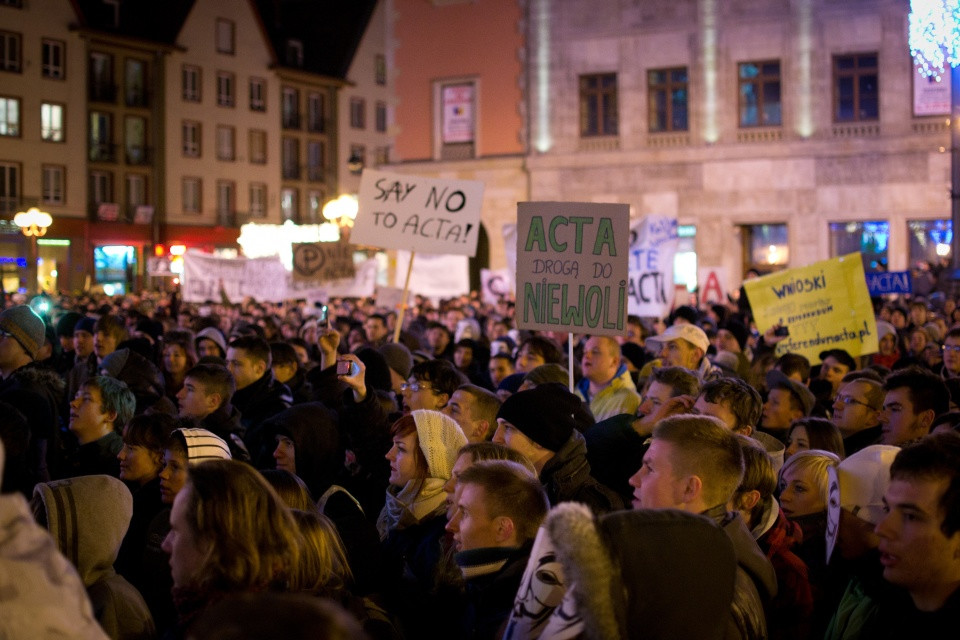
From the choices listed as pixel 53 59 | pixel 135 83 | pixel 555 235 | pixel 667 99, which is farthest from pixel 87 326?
pixel 135 83

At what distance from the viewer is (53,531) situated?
11.6ft

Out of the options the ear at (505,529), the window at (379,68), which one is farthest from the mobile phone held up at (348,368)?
the window at (379,68)

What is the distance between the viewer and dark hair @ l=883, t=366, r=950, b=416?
17.9 feet

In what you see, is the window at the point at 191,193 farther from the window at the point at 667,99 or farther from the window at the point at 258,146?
the window at the point at 667,99

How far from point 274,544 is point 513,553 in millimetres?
901

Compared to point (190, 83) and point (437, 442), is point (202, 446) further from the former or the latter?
point (190, 83)

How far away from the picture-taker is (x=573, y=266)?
714 centimetres

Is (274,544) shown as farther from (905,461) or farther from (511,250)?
(511,250)

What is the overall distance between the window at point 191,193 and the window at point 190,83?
429cm

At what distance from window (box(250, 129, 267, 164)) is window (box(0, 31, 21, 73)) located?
1348cm

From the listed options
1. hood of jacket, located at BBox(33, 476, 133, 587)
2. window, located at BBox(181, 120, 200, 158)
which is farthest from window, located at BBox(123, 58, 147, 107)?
hood of jacket, located at BBox(33, 476, 133, 587)

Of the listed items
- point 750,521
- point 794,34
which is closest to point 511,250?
point 750,521

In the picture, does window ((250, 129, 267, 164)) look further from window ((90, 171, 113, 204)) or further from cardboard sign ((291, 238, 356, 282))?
cardboard sign ((291, 238, 356, 282))

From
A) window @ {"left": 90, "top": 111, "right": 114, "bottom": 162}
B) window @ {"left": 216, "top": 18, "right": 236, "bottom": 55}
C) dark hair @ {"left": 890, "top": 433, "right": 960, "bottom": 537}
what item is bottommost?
dark hair @ {"left": 890, "top": 433, "right": 960, "bottom": 537}
